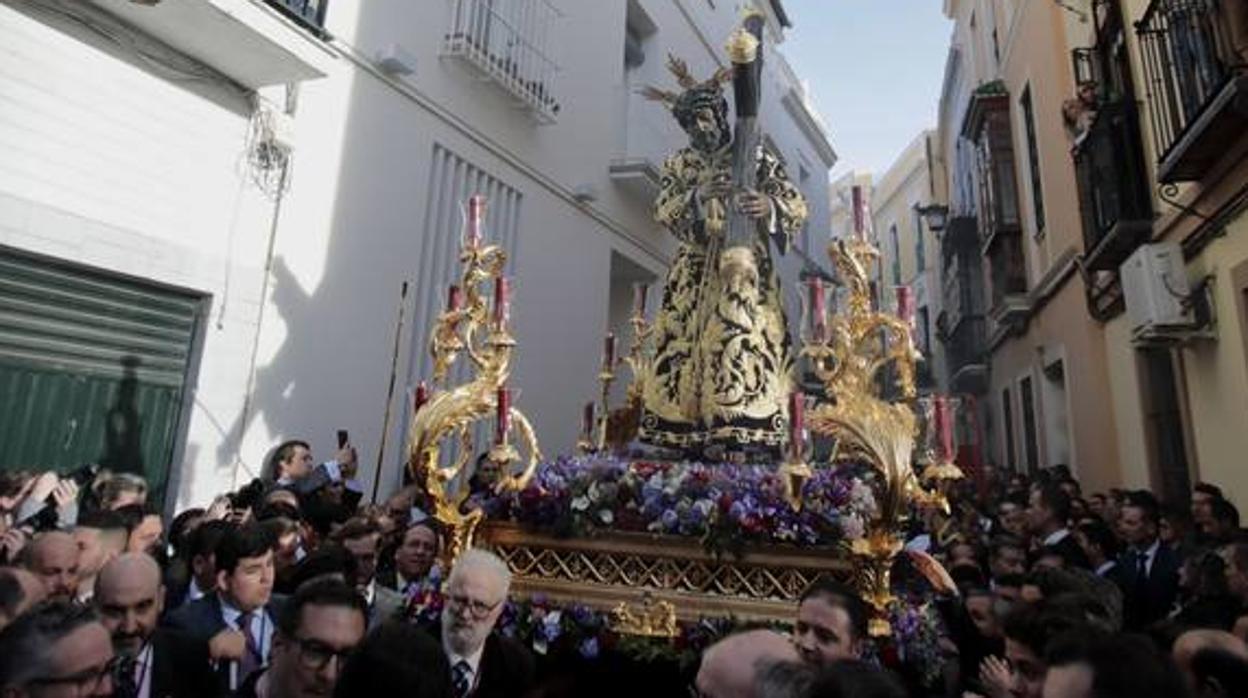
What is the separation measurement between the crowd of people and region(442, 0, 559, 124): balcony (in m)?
4.52

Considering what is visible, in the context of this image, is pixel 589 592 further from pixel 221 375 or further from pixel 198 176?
pixel 198 176

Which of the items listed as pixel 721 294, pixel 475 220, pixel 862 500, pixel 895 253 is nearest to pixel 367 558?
pixel 475 220

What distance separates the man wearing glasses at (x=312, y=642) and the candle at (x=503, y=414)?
1.59 metres

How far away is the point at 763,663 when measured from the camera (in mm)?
1742

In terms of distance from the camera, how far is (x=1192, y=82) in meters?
5.71

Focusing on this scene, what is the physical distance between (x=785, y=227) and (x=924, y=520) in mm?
1966

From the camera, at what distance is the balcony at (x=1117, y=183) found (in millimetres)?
6949

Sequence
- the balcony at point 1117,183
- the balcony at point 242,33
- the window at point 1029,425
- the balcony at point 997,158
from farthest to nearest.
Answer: the balcony at point 997,158 → the window at point 1029,425 → the balcony at point 1117,183 → the balcony at point 242,33

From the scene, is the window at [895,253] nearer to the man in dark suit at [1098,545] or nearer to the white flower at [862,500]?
the man in dark suit at [1098,545]

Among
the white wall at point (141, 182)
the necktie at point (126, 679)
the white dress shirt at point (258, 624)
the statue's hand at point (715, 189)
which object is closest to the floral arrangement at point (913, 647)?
the white dress shirt at point (258, 624)

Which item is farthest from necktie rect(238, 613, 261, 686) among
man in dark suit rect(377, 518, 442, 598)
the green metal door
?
the green metal door

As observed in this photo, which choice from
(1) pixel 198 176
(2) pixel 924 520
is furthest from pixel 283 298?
(2) pixel 924 520

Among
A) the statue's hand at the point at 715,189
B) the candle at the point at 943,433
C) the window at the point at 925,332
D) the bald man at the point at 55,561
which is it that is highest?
the window at the point at 925,332

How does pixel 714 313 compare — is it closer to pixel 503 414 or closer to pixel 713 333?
pixel 713 333
